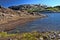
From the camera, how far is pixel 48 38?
1817 centimetres

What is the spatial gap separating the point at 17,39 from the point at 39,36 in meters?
2.71

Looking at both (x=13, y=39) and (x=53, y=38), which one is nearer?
(x=13, y=39)

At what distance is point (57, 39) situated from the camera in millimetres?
18219

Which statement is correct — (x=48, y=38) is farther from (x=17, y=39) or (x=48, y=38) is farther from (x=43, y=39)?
(x=17, y=39)

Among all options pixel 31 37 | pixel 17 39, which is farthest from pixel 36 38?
pixel 17 39

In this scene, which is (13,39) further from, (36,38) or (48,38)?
(48,38)

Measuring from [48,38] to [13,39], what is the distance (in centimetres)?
345

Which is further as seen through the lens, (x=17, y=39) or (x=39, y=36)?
(x=39, y=36)

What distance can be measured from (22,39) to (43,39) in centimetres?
206

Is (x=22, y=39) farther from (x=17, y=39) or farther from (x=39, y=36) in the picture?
(x=39, y=36)

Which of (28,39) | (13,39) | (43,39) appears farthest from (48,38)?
(13,39)

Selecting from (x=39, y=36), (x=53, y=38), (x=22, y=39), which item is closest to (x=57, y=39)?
(x=53, y=38)

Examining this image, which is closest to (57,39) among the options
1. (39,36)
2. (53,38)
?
(53,38)

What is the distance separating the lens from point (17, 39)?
56.4ft
